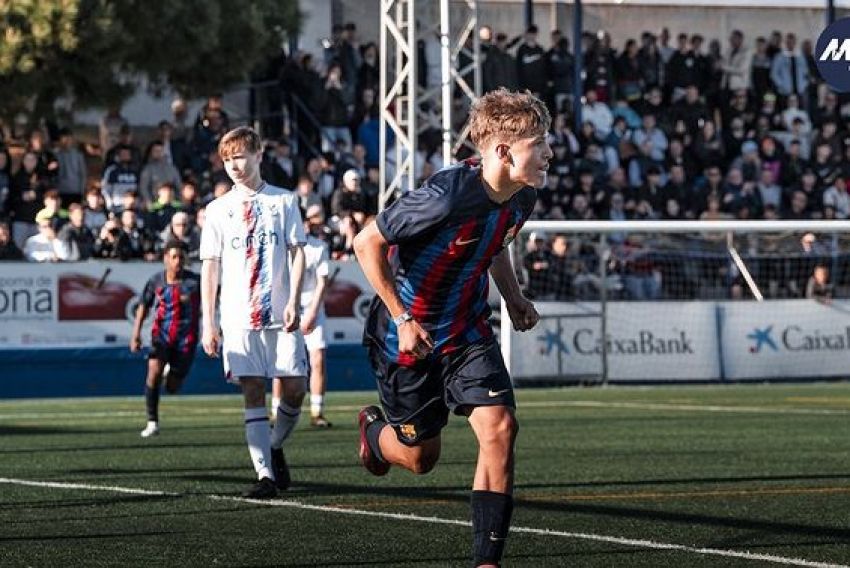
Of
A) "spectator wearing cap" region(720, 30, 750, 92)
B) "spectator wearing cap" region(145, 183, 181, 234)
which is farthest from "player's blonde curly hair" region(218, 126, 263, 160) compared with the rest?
"spectator wearing cap" region(720, 30, 750, 92)

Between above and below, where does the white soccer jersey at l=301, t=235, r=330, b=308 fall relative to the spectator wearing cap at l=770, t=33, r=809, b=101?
below

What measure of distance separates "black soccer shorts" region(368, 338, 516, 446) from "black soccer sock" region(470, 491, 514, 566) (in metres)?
0.41

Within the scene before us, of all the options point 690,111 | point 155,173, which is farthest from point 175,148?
point 690,111

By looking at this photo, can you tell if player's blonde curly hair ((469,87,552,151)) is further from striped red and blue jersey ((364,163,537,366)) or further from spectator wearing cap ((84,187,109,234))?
spectator wearing cap ((84,187,109,234))

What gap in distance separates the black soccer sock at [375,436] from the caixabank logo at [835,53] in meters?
2.75

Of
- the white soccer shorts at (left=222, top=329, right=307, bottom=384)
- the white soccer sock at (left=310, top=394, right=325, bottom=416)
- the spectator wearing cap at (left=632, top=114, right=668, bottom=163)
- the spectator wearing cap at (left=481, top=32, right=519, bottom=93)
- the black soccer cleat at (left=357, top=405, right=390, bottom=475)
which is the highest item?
the spectator wearing cap at (left=481, top=32, right=519, bottom=93)

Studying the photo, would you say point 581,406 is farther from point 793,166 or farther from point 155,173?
point 793,166

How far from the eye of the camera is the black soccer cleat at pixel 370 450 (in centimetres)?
900

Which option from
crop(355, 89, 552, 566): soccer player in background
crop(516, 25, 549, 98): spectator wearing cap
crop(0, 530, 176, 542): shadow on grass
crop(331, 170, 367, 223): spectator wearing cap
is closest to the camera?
crop(355, 89, 552, 566): soccer player in background

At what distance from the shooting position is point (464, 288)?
26.4ft

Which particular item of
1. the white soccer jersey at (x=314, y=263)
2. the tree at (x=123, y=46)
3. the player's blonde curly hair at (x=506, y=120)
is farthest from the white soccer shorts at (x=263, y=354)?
the tree at (x=123, y=46)

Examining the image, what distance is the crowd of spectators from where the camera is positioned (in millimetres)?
25406

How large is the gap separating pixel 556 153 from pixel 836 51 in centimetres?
2140

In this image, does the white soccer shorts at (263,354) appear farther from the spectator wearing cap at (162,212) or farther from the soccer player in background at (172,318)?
the spectator wearing cap at (162,212)
